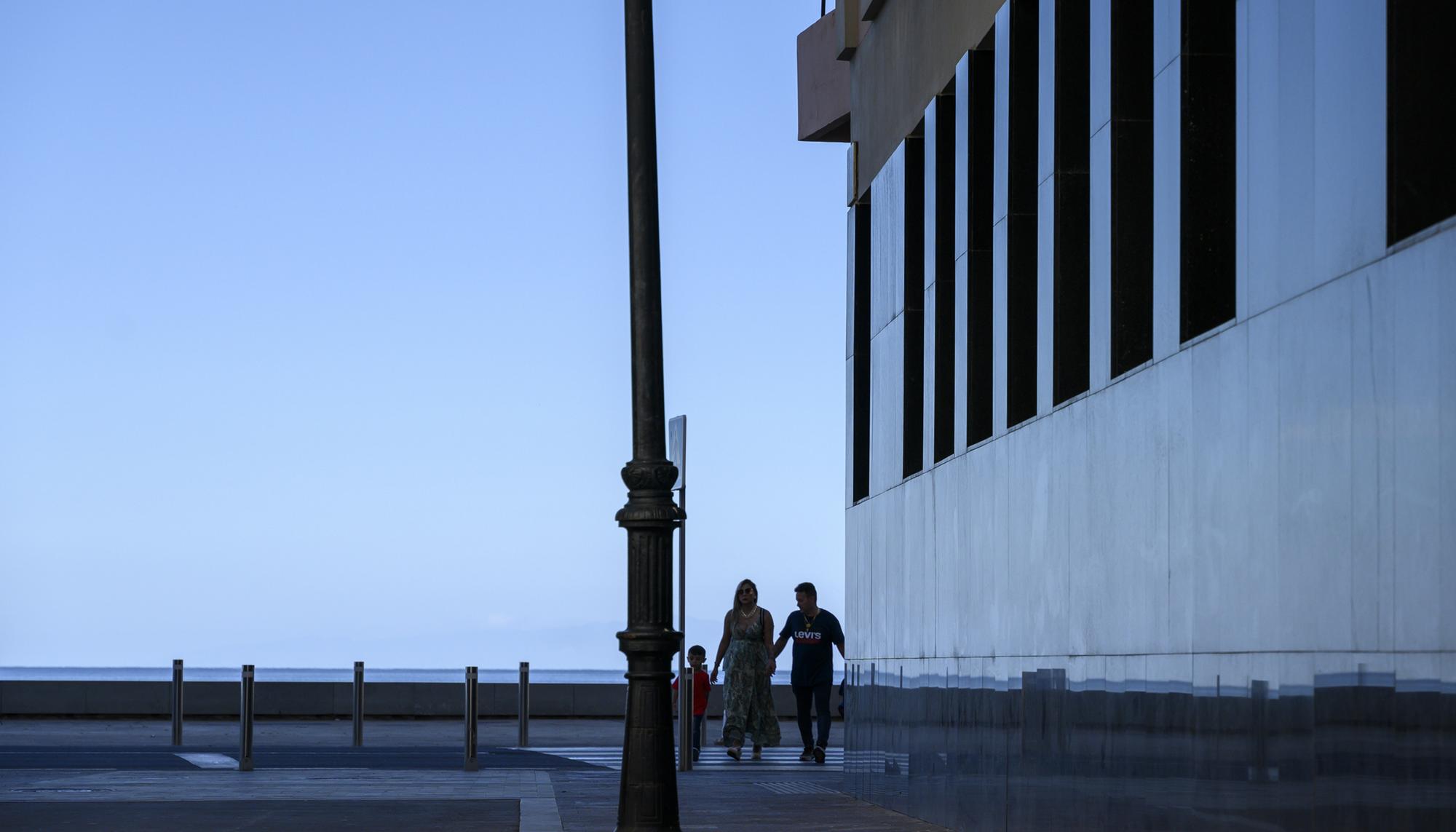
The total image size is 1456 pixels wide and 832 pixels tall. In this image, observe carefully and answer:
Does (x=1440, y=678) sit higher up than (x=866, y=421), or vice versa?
(x=866, y=421)

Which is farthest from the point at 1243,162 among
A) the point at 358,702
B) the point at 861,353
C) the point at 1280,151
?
the point at 358,702

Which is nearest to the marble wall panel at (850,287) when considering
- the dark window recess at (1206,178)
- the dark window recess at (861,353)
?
the dark window recess at (861,353)

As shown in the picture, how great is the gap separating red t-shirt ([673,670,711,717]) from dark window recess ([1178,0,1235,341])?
1393 cm

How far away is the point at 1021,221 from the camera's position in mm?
10883

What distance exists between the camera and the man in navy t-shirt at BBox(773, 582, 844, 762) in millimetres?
19391

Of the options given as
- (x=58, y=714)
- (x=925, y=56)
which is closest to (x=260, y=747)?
(x=58, y=714)

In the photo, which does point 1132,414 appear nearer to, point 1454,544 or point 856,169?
point 1454,544

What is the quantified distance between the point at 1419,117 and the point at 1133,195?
2.94 metres

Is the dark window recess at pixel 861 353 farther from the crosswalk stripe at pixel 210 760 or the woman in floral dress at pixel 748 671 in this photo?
the crosswalk stripe at pixel 210 760

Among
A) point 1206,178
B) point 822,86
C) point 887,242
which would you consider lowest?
point 1206,178

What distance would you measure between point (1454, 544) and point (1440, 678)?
389 millimetres

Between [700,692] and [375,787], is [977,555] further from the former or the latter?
[700,692]

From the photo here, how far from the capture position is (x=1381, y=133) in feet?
19.9

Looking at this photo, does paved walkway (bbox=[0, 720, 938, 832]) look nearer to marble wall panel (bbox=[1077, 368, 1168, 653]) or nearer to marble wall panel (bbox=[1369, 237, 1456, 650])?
marble wall panel (bbox=[1077, 368, 1168, 653])
